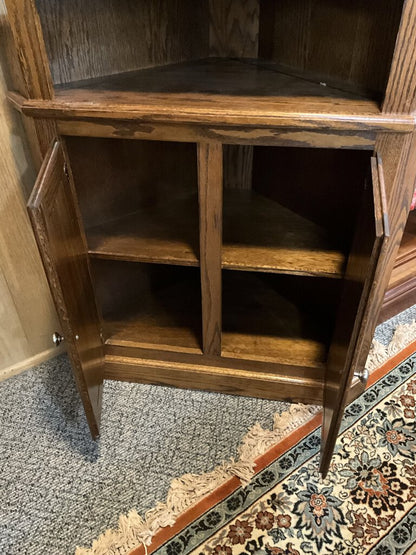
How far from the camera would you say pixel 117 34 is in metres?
1.03

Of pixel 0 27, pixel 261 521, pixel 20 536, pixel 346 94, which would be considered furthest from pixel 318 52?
pixel 20 536

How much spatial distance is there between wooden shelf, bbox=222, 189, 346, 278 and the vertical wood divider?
4 centimetres

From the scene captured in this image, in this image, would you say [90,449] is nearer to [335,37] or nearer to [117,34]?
[117,34]

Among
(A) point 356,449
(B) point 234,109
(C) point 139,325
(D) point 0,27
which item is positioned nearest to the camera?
(B) point 234,109

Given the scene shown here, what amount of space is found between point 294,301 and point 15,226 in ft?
2.77

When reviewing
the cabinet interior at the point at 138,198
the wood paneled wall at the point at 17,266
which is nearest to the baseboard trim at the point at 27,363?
the wood paneled wall at the point at 17,266

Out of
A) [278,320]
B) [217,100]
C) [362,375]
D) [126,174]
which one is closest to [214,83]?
[217,100]

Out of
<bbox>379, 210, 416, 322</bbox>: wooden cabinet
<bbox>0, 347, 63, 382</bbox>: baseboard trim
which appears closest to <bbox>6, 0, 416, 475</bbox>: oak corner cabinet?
<bbox>0, 347, 63, 382</bbox>: baseboard trim

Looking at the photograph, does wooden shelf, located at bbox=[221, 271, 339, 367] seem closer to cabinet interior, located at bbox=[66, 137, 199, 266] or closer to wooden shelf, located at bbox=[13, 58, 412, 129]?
cabinet interior, located at bbox=[66, 137, 199, 266]

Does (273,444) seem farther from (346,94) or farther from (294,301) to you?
(346,94)

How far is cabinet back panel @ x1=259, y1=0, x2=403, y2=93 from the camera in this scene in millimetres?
814

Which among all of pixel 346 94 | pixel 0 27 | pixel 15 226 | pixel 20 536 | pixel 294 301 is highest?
pixel 0 27

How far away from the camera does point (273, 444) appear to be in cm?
111

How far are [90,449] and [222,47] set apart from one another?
3.79 ft
